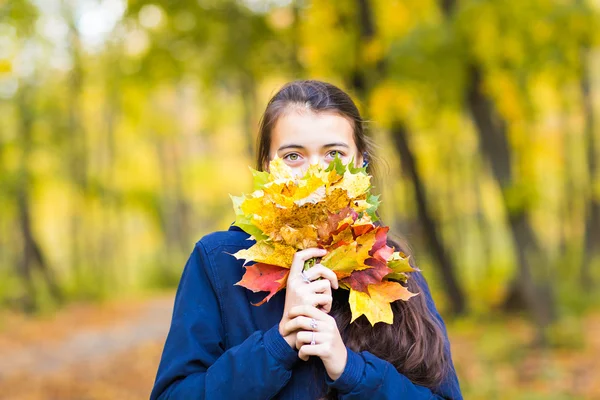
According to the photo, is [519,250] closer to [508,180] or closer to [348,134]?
[508,180]

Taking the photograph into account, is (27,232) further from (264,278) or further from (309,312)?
(309,312)

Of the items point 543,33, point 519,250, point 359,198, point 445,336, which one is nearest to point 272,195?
point 359,198

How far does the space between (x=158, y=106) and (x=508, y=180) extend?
17487 millimetres

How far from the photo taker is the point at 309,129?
6.88ft

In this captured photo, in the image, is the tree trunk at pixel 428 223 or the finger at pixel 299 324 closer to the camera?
the finger at pixel 299 324

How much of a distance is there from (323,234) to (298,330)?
10.9 inches

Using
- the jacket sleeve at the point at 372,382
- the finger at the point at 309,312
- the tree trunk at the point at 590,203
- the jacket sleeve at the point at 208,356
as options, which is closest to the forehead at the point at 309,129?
the jacket sleeve at the point at 208,356

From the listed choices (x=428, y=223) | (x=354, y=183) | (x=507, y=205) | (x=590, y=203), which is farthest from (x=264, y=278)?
(x=590, y=203)

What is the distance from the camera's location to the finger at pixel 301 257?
72.1 inches

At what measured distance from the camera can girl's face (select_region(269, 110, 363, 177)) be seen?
207cm

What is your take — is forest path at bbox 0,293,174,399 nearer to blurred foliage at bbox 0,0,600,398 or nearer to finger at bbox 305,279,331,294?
blurred foliage at bbox 0,0,600,398

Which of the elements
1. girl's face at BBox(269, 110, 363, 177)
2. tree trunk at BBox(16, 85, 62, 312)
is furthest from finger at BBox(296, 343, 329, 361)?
tree trunk at BBox(16, 85, 62, 312)

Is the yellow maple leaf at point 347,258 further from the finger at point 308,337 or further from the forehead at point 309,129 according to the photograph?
the forehead at point 309,129

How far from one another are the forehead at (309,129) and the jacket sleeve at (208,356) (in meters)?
0.44
